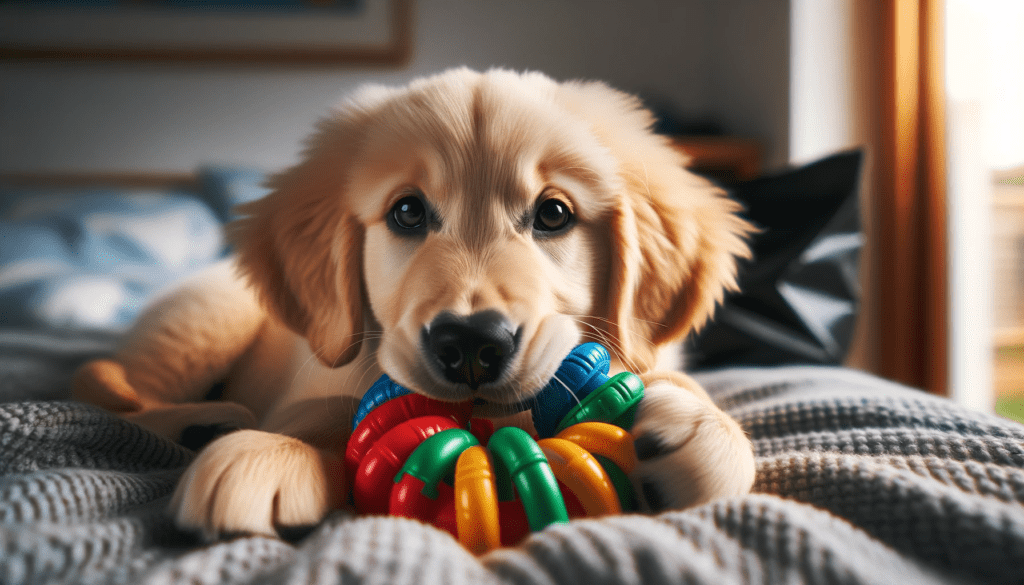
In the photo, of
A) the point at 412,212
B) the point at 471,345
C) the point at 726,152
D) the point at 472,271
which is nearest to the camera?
the point at 471,345

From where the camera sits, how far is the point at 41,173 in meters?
3.83

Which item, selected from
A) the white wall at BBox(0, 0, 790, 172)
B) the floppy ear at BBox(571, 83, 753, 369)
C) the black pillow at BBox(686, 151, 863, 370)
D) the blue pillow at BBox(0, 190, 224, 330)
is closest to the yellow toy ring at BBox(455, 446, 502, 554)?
the floppy ear at BBox(571, 83, 753, 369)

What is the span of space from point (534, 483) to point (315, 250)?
26.6 inches

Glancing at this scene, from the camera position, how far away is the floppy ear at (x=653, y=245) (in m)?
1.09

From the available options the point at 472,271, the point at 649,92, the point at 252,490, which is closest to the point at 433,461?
the point at 252,490

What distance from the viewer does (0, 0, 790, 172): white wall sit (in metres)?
3.84

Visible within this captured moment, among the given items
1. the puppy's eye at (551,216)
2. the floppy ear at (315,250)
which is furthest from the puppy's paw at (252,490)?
the puppy's eye at (551,216)

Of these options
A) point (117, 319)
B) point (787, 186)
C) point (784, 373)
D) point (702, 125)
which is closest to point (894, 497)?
point (784, 373)

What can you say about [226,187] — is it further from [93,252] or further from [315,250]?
[315,250]

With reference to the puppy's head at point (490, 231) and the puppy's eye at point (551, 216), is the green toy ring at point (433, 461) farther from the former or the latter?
the puppy's eye at point (551, 216)

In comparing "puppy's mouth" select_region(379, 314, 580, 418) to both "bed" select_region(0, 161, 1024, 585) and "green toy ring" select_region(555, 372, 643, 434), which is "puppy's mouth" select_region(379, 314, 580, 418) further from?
"bed" select_region(0, 161, 1024, 585)

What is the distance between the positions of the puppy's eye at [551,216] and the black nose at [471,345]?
281 mm

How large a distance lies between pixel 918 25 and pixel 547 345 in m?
2.63

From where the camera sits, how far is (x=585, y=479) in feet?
2.25
